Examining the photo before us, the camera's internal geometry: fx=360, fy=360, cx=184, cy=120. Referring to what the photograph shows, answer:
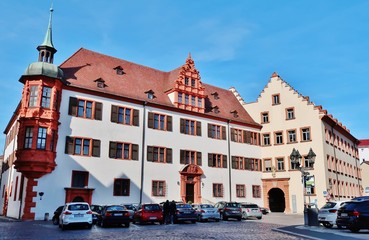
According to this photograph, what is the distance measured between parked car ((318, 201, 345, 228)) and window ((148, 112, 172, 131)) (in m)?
19.9

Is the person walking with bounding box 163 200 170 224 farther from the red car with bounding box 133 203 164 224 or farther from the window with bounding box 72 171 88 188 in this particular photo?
the window with bounding box 72 171 88 188

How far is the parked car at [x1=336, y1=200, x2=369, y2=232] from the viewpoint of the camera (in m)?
A: 18.7

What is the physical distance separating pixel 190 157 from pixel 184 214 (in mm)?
14230

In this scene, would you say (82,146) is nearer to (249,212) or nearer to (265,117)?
(249,212)

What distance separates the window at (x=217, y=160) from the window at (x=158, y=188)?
7.23 meters

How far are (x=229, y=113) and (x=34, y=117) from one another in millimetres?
25382

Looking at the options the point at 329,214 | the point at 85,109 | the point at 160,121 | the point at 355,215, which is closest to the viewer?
the point at 355,215

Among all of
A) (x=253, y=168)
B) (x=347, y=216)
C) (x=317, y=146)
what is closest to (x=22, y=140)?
(x=347, y=216)

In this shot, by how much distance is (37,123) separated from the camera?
30.5 meters

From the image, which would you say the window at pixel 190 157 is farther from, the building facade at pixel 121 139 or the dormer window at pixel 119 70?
the dormer window at pixel 119 70

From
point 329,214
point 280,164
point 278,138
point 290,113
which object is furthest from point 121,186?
point 290,113

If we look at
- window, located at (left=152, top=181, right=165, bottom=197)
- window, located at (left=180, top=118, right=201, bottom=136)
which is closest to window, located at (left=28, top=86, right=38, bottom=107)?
window, located at (left=152, top=181, right=165, bottom=197)

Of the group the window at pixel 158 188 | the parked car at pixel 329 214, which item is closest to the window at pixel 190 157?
the window at pixel 158 188

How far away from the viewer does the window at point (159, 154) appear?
3719 cm
